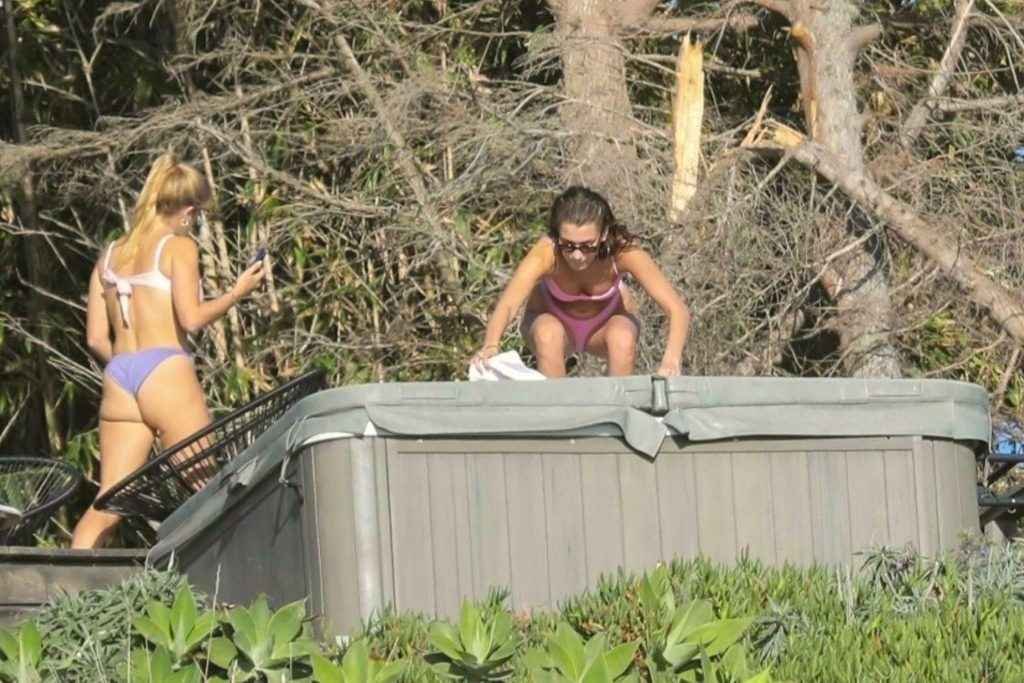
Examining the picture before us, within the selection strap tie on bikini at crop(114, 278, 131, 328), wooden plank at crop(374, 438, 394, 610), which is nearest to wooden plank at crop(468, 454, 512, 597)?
wooden plank at crop(374, 438, 394, 610)

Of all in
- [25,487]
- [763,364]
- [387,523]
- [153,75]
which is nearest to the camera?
[387,523]

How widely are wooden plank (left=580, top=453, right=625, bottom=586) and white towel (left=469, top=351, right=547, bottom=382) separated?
1.04 feet

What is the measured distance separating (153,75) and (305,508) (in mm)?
5709

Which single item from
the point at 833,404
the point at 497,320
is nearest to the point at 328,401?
the point at 497,320

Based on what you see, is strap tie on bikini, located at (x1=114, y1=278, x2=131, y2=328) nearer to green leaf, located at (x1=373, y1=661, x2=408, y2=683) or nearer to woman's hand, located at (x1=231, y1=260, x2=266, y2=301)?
woman's hand, located at (x1=231, y1=260, x2=266, y2=301)

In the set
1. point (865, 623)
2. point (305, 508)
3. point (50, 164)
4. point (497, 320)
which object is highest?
point (50, 164)

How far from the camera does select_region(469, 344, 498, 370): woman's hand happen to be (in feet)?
18.1

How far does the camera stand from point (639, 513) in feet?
16.8

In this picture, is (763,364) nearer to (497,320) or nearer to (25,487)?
(497,320)

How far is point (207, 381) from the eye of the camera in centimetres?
941

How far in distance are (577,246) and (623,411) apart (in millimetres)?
987

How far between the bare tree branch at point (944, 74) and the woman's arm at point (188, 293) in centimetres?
371

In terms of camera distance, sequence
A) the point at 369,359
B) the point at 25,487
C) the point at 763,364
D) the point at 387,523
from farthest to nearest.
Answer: the point at 369,359 → the point at 763,364 → the point at 25,487 → the point at 387,523

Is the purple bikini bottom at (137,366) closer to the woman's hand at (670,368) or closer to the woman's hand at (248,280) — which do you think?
the woman's hand at (248,280)
